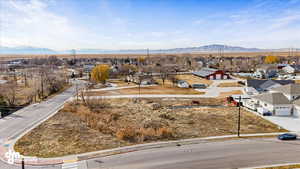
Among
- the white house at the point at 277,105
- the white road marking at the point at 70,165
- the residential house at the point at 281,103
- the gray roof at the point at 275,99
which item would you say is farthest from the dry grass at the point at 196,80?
the white road marking at the point at 70,165

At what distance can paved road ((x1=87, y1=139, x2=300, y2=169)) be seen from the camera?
16.3 m

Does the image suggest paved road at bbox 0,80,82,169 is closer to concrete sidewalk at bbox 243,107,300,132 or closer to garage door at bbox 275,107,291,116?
concrete sidewalk at bbox 243,107,300,132

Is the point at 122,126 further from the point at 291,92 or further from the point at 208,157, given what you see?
the point at 291,92

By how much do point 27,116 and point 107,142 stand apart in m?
17.5

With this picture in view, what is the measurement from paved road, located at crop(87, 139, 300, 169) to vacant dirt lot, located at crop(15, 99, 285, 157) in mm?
3110

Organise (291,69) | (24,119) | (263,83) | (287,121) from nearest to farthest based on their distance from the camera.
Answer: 1. (287,121)
2. (24,119)
3. (263,83)
4. (291,69)

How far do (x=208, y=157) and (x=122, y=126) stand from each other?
1292 cm

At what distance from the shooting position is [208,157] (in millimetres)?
17625

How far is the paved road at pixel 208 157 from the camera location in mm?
16328

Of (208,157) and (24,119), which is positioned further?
(24,119)

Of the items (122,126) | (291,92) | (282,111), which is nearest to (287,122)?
(282,111)

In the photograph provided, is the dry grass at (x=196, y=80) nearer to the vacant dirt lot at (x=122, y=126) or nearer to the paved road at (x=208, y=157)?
the vacant dirt lot at (x=122, y=126)

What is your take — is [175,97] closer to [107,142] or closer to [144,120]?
[144,120]

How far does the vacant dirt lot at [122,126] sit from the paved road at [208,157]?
311cm
